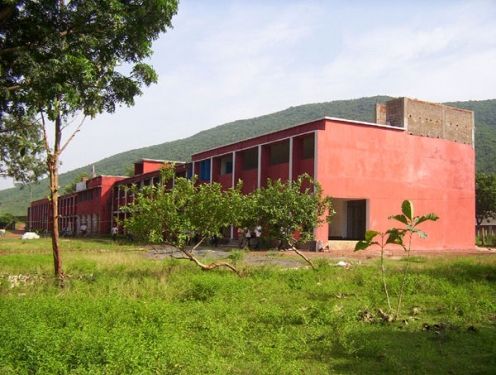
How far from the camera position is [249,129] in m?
127

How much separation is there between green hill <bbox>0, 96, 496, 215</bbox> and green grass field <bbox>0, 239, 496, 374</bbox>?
7212 cm

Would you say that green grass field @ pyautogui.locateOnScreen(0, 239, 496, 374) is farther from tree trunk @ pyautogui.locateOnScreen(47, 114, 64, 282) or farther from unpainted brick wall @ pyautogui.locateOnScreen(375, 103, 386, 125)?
unpainted brick wall @ pyautogui.locateOnScreen(375, 103, 386, 125)

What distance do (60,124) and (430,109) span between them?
28058mm

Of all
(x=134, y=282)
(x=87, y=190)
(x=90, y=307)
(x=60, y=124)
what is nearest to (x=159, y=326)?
(x=90, y=307)

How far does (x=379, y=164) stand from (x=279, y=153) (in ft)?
22.4

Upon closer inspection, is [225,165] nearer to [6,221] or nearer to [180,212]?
[180,212]

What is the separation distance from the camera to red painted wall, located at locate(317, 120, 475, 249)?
28781 mm

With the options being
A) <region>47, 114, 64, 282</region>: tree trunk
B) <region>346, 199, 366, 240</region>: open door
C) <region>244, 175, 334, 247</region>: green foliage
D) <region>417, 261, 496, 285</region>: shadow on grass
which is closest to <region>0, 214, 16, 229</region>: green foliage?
<region>346, 199, 366, 240</region>: open door

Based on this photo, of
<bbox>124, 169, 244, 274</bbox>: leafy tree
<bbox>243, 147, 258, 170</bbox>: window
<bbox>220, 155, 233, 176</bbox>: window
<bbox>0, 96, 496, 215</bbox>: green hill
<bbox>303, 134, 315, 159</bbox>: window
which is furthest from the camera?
<bbox>0, 96, 496, 215</bbox>: green hill

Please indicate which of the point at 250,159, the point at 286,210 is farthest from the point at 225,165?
the point at 286,210

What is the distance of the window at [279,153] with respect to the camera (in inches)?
1303

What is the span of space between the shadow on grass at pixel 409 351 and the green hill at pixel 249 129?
74937mm

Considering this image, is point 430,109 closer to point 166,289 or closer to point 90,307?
point 166,289

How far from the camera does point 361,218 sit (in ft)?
108
